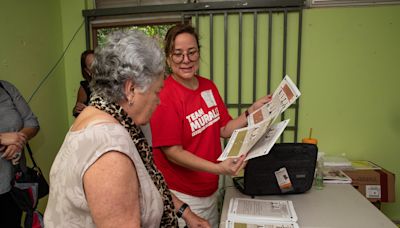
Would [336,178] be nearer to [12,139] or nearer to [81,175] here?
[81,175]

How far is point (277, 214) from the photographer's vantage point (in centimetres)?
119

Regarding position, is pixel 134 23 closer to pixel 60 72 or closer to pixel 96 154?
pixel 60 72

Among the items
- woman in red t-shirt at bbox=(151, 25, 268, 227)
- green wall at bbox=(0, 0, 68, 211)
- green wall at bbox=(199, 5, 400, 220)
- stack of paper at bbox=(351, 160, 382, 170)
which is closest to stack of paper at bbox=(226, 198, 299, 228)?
woman in red t-shirt at bbox=(151, 25, 268, 227)

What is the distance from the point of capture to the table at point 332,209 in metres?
1.16

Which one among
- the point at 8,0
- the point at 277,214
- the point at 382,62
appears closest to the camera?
the point at 277,214

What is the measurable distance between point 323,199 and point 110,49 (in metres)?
1.16

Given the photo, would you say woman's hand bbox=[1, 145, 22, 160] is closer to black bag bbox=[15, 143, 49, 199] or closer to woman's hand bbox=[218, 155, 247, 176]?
black bag bbox=[15, 143, 49, 199]

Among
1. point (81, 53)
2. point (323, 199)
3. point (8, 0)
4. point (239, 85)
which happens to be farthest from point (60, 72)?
point (323, 199)

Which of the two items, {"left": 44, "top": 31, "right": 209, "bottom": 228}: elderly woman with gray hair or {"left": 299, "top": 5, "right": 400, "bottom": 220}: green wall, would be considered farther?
{"left": 299, "top": 5, "right": 400, "bottom": 220}: green wall

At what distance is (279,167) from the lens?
137cm

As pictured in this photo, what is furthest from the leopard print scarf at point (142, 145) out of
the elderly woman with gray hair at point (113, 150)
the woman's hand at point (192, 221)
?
the woman's hand at point (192, 221)

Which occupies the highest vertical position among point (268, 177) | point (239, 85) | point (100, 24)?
point (100, 24)

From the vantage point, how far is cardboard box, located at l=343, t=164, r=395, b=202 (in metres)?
2.03

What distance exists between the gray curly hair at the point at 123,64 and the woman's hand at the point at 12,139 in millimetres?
1155
